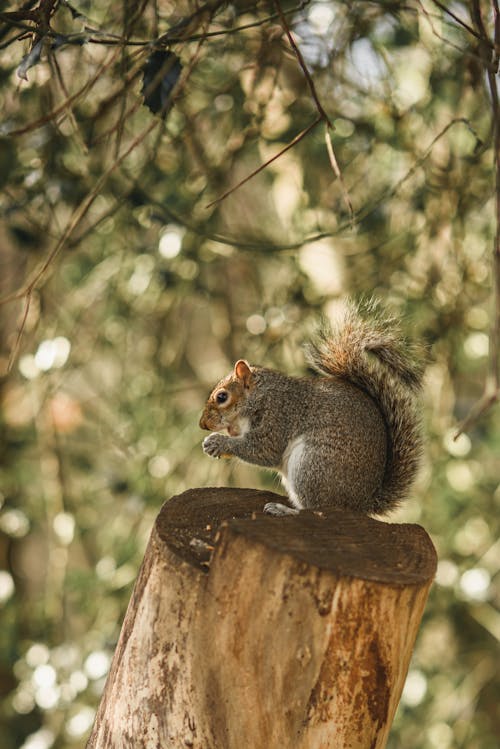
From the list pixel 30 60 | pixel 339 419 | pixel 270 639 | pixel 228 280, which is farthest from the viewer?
pixel 228 280

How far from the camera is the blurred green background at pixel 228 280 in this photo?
1937mm

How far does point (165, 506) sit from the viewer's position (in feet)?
3.56

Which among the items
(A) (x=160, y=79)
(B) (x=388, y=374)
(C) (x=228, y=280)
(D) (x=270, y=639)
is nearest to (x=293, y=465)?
(B) (x=388, y=374)

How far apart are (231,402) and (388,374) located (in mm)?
271

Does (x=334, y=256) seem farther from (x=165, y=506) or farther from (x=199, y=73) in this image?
(x=165, y=506)

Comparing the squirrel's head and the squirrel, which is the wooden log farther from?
the squirrel's head

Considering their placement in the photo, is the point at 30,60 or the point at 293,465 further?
the point at 293,465

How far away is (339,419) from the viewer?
1.24 metres

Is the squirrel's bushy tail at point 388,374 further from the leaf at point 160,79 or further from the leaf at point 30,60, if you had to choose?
the leaf at point 30,60

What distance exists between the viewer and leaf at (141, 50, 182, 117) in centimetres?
111

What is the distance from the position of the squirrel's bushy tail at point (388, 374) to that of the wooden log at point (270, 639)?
29cm

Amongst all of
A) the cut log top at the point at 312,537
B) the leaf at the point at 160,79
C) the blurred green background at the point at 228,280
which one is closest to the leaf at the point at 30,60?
the leaf at the point at 160,79

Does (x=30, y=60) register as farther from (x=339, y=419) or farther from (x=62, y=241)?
(x=339, y=419)

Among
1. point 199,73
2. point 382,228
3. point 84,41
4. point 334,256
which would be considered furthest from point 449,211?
point 84,41
